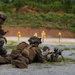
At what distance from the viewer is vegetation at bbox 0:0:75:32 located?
60.9 m

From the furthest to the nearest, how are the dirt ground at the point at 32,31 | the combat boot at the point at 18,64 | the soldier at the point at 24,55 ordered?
the dirt ground at the point at 32,31, the soldier at the point at 24,55, the combat boot at the point at 18,64

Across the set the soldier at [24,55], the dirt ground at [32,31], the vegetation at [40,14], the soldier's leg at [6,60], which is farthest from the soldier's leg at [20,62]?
the vegetation at [40,14]

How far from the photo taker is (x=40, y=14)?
6462 cm

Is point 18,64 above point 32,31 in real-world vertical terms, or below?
above

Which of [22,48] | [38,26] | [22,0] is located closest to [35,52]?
[22,48]

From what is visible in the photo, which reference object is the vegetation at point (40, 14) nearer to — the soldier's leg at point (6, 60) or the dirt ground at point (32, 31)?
the dirt ground at point (32, 31)

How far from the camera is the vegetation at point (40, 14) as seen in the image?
60.9 m

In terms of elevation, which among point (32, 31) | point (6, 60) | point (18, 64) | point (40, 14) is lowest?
point (32, 31)

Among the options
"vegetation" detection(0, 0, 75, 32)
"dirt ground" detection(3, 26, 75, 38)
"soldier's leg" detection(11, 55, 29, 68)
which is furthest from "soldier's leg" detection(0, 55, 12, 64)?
"vegetation" detection(0, 0, 75, 32)

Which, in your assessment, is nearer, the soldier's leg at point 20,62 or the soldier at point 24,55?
the soldier's leg at point 20,62

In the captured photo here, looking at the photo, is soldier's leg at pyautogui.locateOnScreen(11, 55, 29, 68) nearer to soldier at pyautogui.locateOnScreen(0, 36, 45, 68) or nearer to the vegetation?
soldier at pyautogui.locateOnScreen(0, 36, 45, 68)

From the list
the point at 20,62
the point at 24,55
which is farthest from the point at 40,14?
the point at 20,62

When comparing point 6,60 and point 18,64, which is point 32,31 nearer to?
point 6,60

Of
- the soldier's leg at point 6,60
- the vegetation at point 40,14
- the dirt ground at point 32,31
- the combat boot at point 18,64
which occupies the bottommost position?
the dirt ground at point 32,31
